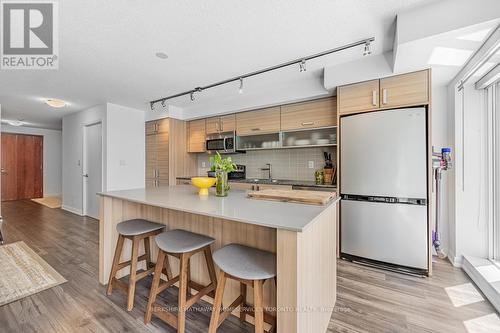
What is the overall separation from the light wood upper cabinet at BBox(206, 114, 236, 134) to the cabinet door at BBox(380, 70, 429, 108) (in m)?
2.38

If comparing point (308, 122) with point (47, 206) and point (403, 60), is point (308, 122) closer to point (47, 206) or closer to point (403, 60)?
point (403, 60)

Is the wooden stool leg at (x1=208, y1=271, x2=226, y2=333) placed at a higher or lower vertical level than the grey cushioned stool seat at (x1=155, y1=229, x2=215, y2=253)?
lower

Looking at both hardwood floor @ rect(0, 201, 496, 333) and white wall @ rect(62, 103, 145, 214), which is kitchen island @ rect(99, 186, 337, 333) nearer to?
hardwood floor @ rect(0, 201, 496, 333)

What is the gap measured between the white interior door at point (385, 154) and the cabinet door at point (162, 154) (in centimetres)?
332

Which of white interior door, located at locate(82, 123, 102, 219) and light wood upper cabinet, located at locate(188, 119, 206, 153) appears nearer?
light wood upper cabinet, located at locate(188, 119, 206, 153)

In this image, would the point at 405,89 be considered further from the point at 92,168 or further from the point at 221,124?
the point at 92,168

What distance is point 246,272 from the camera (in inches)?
46.1

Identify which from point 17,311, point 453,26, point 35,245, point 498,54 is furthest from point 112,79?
point 498,54

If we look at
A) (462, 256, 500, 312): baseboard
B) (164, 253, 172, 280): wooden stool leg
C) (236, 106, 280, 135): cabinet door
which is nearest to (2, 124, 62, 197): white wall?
(236, 106, 280, 135): cabinet door

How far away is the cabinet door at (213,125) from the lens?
4195 mm

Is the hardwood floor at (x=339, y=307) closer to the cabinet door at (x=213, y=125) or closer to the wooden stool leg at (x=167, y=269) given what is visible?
the wooden stool leg at (x=167, y=269)

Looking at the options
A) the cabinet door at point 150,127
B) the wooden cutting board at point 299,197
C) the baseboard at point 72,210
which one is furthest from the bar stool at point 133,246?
the baseboard at point 72,210

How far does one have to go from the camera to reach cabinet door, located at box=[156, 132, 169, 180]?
442 centimetres
